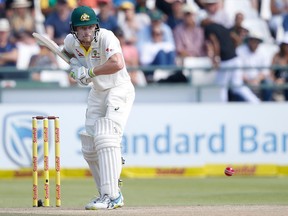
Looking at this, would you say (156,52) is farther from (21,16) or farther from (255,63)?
(21,16)

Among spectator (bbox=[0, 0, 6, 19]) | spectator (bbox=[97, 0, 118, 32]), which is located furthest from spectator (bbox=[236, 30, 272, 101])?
spectator (bbox=[0, 0, 6, 19])

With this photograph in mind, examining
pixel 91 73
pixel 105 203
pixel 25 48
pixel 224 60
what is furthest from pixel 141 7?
pixel 105 203

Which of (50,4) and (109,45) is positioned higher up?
(50,4)

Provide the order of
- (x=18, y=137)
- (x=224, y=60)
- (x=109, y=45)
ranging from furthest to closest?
(x=224, y=60), (x=18, y=137), (x=109, y=45)

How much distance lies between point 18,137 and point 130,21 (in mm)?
3335

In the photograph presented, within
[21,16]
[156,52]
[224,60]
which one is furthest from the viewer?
[21,16]

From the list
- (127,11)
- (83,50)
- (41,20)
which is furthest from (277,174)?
(83,50)

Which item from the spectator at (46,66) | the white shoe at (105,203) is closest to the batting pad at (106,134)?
the white shoe at (105,203)

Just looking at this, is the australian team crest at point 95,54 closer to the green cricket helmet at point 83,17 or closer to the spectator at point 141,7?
the green cricket helmet at point 83,17

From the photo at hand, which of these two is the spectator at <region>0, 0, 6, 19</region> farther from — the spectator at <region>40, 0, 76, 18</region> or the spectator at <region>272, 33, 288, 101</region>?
the spectator at <region>272, 33, 288, 101</region>

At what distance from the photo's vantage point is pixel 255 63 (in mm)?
17578

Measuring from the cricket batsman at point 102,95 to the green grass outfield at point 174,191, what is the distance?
105cm

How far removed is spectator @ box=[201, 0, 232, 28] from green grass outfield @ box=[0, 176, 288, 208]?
3.76m

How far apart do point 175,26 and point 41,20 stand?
100 inches
